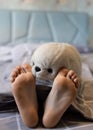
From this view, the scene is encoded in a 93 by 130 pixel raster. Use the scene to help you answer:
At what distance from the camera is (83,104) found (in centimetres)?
105

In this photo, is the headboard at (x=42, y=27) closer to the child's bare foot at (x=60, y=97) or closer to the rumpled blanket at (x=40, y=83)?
the rumpled blanket at (x=40, y=83)

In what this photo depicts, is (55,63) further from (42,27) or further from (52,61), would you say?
(42,27)

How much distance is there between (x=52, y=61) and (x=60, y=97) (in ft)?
0.55

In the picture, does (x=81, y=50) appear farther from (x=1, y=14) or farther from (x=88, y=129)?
(x=88, y=129)

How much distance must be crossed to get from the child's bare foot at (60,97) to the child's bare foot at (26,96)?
5 cm

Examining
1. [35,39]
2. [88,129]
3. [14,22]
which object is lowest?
[35,39]

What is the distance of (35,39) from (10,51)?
511mm

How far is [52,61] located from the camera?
1.01 metres

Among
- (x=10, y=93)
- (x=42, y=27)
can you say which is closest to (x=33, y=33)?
(x=42, y=27)

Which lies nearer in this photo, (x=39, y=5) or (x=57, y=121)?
(x=57, y=121)

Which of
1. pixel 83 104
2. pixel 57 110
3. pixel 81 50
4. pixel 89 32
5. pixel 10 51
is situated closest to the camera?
pixel 57 110

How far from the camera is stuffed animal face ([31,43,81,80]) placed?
1.02 m

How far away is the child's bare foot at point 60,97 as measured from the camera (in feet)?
3.01

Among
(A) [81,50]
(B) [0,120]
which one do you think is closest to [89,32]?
(A) [81,50]
